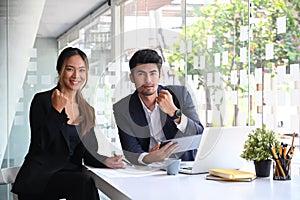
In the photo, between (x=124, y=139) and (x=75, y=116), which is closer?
(x=124, y=139)

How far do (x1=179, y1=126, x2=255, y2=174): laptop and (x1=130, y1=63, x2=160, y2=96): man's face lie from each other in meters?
0.59

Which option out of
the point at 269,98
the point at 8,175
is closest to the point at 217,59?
the point at 269,98

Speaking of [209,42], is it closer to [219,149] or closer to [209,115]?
[209,115]

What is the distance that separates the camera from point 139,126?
2609 millimetres

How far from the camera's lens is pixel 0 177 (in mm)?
2625

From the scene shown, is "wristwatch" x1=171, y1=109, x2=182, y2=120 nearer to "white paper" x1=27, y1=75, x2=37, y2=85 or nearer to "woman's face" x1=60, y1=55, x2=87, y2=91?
"woman's face" x1=60, y1=55, x2=87, y2=91

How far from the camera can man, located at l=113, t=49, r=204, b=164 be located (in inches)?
99.9

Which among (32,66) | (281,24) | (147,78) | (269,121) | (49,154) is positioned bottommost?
(49,154)

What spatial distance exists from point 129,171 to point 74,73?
104 centimetres

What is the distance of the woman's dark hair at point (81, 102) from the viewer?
9.49 feet

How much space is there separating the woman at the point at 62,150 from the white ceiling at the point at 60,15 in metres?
0.46

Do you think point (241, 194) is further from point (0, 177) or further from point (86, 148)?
point (0, 177)

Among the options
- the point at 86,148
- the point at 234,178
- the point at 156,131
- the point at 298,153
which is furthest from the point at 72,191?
the point at 298,153

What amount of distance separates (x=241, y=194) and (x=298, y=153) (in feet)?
3.55
